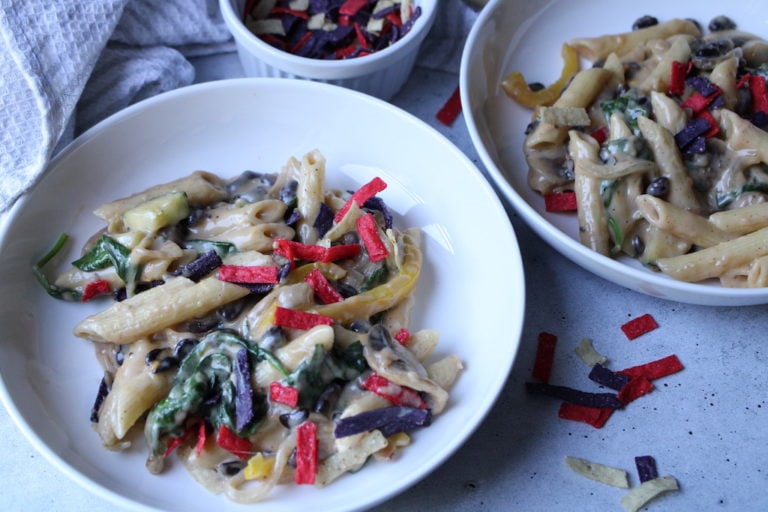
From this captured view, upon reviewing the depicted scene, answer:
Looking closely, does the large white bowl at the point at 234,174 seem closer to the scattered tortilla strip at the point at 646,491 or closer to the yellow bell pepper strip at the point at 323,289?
the yellow bell pepper strip at the point at 323,289

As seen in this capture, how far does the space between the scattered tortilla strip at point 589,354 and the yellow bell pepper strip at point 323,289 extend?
0.61 meters

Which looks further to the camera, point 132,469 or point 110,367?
point 110,367

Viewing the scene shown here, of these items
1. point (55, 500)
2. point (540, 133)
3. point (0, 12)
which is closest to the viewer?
point (55, 500)

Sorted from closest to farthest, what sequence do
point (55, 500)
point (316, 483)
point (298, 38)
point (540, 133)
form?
point (316, 483) → point (55, 500) → point (540, 133) → point (298, 38)

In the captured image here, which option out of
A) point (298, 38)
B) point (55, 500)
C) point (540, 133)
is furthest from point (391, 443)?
point (298, 38)

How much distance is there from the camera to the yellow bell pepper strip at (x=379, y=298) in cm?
174

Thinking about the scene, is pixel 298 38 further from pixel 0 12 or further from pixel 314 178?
pixel 0 12

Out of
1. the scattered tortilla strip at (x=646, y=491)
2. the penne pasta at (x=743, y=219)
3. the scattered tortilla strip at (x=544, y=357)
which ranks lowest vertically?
the scattered tortilla strip at (x=646, y=491)

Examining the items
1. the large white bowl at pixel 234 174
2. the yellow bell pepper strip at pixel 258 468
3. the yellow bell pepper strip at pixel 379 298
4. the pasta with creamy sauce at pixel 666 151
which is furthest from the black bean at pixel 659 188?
the yellow bell pepper strip at pixel 258 468

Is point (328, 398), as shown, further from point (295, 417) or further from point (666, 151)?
point (666, 151)

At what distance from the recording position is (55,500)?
68.9 inches

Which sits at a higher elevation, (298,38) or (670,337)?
(298,38)

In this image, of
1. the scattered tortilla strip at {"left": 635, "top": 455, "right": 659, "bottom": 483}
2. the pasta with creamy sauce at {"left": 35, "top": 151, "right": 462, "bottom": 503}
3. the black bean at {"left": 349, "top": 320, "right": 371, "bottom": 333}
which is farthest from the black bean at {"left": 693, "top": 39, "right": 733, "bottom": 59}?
the black bean at {"left": 349, "top": 320, "right": 371, "bottom": 333}

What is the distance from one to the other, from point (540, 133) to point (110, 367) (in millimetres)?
1183
